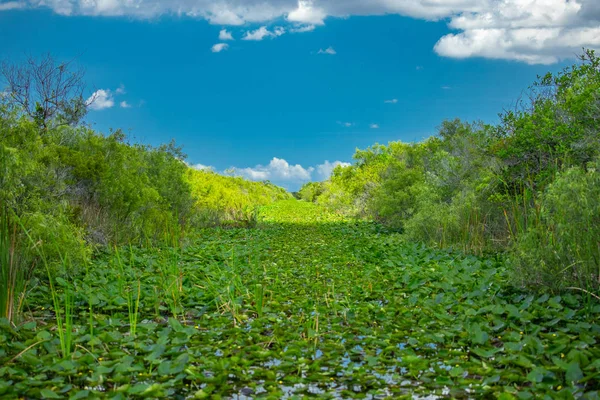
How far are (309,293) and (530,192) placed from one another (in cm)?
382

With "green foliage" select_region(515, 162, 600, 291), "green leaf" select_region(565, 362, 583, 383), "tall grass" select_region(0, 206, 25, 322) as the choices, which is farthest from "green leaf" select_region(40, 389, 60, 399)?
"green foliage" select_region(515, 162, 600, 291)

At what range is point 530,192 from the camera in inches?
313

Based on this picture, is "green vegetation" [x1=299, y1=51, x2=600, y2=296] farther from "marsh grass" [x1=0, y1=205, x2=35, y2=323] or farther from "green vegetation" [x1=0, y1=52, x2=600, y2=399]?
"marsh grass" [x1=0, y1=205, x2=35, y2=323]

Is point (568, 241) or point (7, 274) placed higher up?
point (568, 241)

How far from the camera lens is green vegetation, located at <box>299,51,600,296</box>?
5.32m

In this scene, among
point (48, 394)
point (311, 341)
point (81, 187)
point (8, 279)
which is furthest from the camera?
point (81, 187)

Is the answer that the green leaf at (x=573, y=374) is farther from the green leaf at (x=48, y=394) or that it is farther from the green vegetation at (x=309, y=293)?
the green leaf at (x=48, y=394)

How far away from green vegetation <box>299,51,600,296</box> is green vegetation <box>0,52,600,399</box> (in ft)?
0.10

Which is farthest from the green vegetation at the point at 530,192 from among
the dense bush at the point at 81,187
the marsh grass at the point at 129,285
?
the dense bush at the point at 81,187

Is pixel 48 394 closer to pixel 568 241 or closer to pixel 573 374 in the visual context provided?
pixel 573 374

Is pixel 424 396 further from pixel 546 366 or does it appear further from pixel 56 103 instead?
pixel 56 103

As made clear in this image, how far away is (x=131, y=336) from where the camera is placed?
174 inches

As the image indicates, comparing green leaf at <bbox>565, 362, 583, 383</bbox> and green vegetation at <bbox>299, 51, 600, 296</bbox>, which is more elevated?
green vegetation at <bbox>299, 51, 600, 296</bbox>

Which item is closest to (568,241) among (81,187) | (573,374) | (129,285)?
(573,374)
